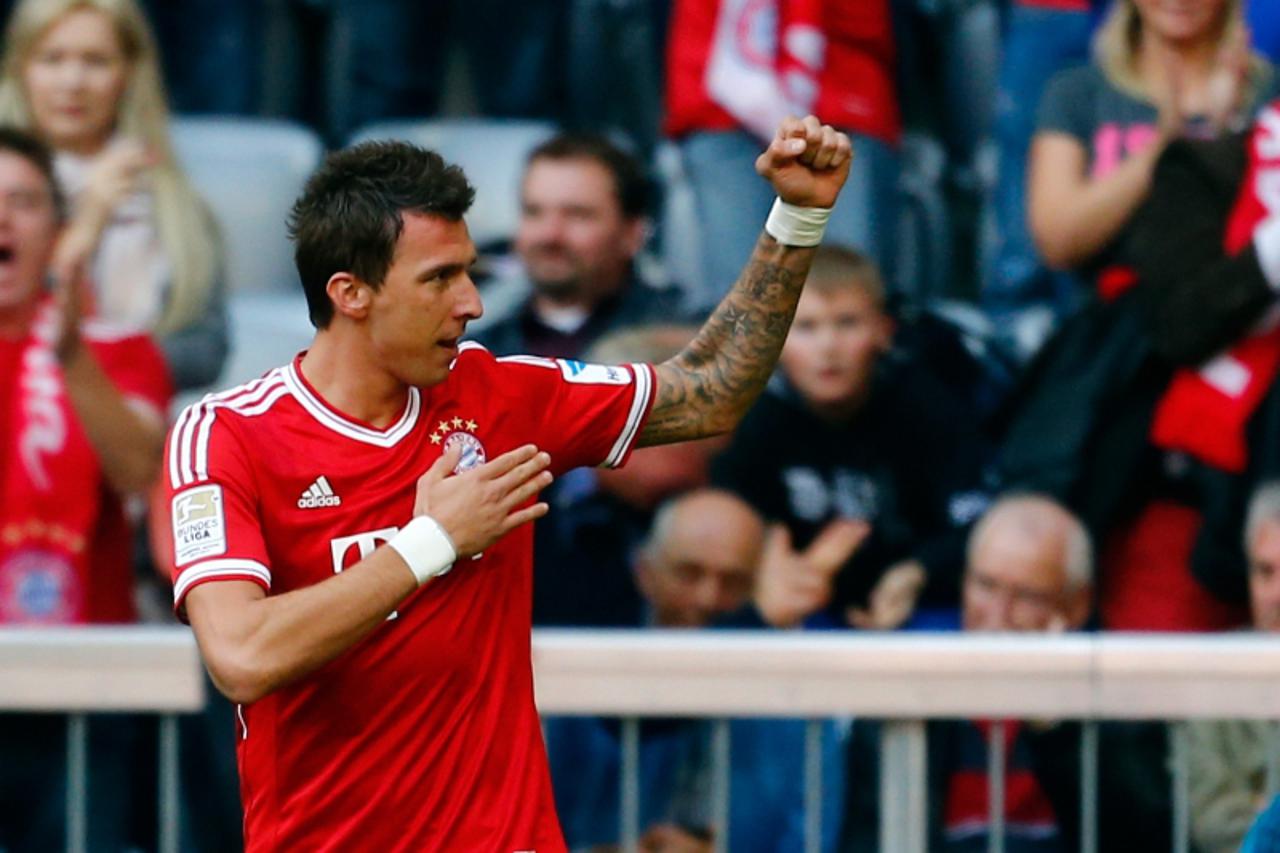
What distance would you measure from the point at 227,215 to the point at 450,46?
959mm

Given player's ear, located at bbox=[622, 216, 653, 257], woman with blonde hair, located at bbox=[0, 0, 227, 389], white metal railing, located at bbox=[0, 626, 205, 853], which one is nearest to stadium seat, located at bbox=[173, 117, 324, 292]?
woman with blonde hair, located at bbox=[0, 0, 227, 389]

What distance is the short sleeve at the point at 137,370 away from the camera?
5.83m

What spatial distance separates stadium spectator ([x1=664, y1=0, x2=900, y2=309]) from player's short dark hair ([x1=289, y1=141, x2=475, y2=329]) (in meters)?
2.67

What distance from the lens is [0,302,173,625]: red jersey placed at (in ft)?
18.3

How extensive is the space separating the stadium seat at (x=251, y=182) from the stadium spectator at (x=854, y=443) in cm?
225

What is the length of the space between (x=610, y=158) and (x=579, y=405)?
2393 mm

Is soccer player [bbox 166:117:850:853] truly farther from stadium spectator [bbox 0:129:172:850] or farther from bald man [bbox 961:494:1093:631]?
stadium spectator [bbox 0:129:172:850]

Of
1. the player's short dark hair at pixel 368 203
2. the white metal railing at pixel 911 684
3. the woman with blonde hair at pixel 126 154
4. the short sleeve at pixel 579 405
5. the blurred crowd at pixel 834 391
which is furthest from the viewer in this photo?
the woman with blonde hair at pixel 126 154

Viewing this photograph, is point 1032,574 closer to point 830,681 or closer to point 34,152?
point 830,681

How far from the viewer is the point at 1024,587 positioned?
5352 millimetres

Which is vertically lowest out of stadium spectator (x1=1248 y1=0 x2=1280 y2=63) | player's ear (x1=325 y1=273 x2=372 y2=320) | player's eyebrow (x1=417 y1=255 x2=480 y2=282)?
player's ear (x1=325 y1=273 x2=372 y2=320)

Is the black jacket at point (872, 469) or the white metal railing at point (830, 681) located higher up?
the black jacket at point (872, 469)

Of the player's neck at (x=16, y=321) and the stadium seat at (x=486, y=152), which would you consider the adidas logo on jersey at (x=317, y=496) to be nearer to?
the player's neck at (x=16, y=321)

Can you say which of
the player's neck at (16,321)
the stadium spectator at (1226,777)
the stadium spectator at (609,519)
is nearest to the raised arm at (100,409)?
the player's neck at (16,321)
